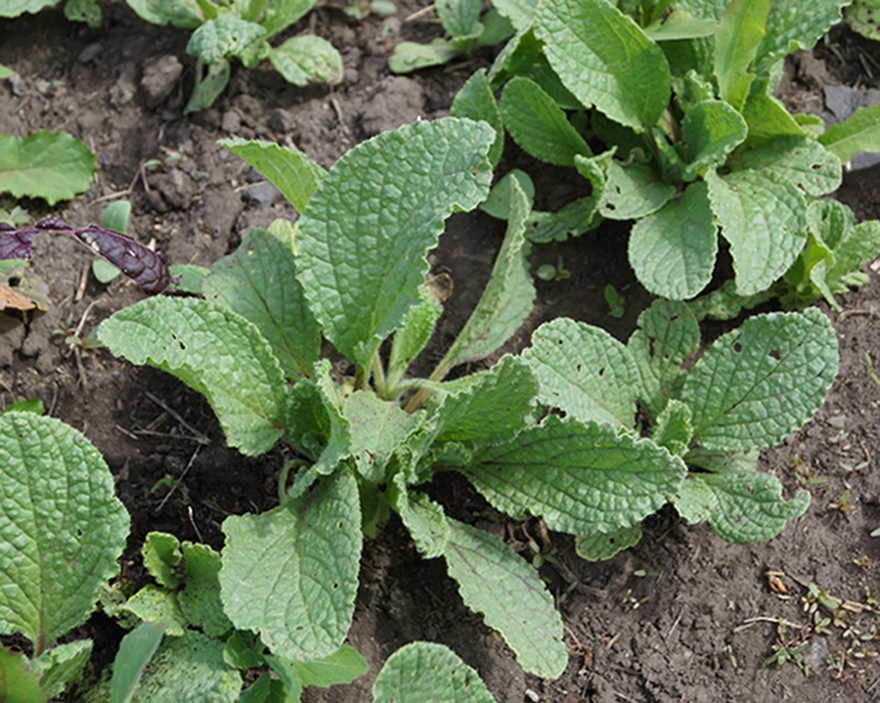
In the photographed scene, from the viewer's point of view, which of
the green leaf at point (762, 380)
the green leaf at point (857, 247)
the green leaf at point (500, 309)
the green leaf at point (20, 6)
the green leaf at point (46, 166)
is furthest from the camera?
the green leaf at point (20, 6)

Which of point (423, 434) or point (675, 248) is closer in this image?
point (423, 434)

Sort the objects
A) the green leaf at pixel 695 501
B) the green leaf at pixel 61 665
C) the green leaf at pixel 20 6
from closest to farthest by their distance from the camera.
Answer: the green leaf at pixel 61 665
the green leaf at pixel 695 501
the green leaf at pixel 20 6

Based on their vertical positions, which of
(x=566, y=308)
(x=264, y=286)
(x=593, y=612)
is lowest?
(x=593, y=612)

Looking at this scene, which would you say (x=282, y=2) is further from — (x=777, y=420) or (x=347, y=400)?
(x=777, y=420)

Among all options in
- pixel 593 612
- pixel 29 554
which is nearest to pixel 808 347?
pixel 593 612

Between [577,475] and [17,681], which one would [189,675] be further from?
[577,475]

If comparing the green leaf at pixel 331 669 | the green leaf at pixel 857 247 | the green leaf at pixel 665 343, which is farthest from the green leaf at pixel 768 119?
the green leaf at pixel 331 669

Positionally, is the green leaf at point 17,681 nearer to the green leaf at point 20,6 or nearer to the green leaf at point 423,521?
the green leaf at point 423,521

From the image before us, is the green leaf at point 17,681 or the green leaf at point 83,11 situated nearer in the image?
the green leaf at point 17,681
